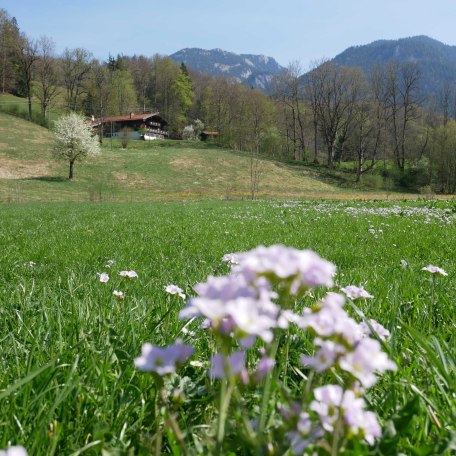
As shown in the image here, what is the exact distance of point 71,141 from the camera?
52.8 metres

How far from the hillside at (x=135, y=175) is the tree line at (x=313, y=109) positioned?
784cm

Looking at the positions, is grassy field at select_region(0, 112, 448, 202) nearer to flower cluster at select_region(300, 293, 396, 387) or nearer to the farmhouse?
the farmhouse

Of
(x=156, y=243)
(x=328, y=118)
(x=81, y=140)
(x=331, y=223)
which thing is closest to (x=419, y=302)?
(x=156, y=243)

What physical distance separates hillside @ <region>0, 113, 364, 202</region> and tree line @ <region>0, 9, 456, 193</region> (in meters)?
7.84

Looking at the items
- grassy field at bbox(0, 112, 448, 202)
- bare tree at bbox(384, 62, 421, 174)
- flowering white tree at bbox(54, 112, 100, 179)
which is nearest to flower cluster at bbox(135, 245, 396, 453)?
grassy field at bbox(0, 112, 448, 202)

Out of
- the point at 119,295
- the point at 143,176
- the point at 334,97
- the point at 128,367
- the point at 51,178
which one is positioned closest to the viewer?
the point at 128,367

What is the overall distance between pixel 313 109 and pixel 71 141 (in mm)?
52646

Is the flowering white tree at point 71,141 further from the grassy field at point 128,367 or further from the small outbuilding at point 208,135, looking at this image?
the small outbuilding at point 208,135

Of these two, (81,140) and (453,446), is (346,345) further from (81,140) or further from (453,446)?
(81,140)

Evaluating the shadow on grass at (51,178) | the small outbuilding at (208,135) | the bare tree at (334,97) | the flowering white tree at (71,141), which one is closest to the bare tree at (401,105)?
the bare tree at (334,97)

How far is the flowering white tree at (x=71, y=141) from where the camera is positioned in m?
52.8

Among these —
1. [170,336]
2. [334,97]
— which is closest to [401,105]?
[334,97]

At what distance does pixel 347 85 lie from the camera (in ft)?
258

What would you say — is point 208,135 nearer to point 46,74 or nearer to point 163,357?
point 46,74
